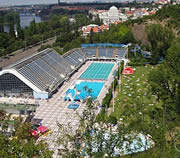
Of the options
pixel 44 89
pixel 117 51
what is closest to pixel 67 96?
pixel 44 89

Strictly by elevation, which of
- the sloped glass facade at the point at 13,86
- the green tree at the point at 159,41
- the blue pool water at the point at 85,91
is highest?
the green tree at the point at 159,41

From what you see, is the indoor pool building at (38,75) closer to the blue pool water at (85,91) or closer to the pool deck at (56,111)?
the pool deck at (56,111)

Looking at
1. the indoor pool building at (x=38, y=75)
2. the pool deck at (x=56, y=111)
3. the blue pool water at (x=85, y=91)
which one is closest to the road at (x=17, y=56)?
the indoor pool building at (x=38, y=75)

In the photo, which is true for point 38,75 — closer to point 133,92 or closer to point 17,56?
point 133,92

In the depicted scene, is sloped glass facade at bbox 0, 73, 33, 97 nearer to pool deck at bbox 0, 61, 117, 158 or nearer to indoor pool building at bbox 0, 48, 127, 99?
indoor pool building at bbox 0, 48, 127, 99

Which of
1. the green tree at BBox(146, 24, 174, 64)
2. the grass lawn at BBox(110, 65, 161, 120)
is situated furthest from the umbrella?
the green tree at BBox(146, 24, 174, 64)

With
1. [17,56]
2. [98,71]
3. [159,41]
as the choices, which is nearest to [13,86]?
[98,71]
